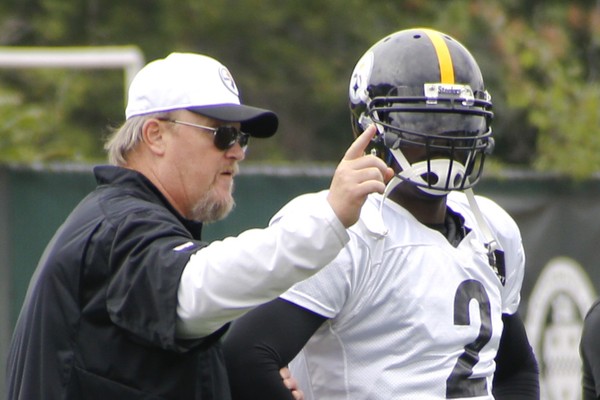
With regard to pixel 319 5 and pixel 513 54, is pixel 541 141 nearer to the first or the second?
pixel 513 54

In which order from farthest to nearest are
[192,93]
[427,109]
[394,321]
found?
[427,109], [394,321], [192,93]

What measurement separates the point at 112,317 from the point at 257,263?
420mm

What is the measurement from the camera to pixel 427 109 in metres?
3.45

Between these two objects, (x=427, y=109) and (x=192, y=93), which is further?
(x=427, y=109)

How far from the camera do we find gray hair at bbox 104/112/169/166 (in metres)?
3.25

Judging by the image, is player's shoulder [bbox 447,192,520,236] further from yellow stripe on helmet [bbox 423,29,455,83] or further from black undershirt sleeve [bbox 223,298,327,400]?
black undershirt sleeve [bbox 223,298,327,400]

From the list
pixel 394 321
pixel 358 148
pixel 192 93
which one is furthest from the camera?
pixel 394 321

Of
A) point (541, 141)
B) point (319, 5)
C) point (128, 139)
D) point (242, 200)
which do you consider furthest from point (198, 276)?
point (319, 5)

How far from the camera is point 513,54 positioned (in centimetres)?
1326

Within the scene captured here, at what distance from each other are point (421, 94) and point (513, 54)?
32.9ft

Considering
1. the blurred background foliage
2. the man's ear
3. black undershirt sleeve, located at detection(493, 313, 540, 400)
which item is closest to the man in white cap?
the man's ear

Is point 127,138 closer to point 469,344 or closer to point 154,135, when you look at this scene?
point 154,135

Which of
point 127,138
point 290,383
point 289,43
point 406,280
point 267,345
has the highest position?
point 127,138


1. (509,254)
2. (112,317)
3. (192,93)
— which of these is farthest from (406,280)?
(112,317)
